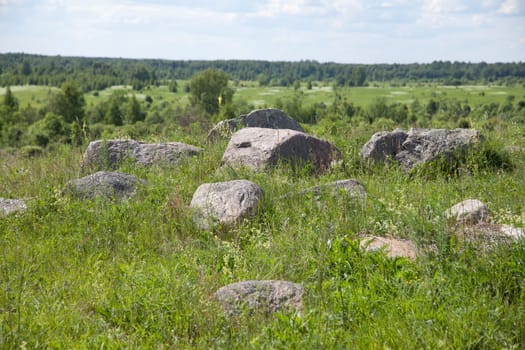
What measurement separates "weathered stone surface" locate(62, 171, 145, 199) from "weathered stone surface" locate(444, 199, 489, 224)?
448 centimetres

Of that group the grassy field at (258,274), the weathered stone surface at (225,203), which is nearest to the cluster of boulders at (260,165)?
the weathered stone surface at (225,203)

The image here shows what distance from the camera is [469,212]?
226 inches

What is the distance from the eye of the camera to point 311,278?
15.0 feet

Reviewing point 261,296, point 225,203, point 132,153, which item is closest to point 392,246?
point 261,296

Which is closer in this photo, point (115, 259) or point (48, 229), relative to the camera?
point (115, 259)

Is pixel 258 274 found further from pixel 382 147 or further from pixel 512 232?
pixel 382 147

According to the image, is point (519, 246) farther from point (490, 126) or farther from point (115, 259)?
point (490, 126)

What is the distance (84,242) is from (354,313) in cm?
344

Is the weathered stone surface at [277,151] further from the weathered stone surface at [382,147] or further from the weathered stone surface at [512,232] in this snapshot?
the weathered stone surface at [512,232]

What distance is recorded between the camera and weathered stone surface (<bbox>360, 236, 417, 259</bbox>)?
4.85 m

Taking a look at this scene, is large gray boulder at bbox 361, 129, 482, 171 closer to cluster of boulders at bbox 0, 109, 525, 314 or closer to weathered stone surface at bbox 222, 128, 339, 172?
cluster of boulders at bbox 0, 109, 525, 314

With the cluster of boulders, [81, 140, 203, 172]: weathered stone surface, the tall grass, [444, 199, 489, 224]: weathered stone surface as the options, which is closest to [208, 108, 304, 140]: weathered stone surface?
the cluster of boulders

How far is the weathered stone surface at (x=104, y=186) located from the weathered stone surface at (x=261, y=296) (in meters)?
3.28

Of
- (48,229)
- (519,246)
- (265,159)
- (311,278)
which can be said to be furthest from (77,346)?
(265,159)
